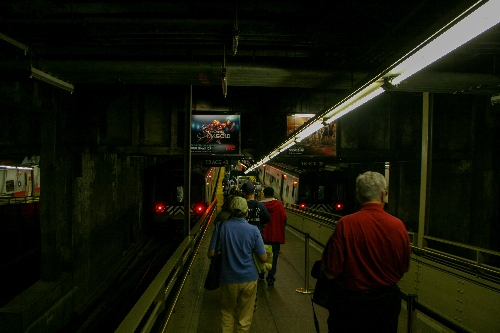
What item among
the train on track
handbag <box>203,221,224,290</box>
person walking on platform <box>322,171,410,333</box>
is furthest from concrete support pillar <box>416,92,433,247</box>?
the train on track

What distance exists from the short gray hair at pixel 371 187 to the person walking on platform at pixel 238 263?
5.23 feet

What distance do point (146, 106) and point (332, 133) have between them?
272 inches

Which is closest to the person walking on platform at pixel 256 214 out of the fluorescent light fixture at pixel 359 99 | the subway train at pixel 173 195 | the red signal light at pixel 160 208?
the fluorescent light fixture at pixel 359 99

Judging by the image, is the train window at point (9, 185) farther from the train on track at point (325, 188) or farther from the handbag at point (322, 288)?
the handbag at point (322, 288)

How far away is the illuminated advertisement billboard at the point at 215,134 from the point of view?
1463 centimetres

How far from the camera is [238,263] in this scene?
4.11 meters

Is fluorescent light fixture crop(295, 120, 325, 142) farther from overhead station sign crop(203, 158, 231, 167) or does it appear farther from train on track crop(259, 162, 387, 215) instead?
train on track crop(259, 162, 387, 215)

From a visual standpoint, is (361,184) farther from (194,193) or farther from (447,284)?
(194,193)

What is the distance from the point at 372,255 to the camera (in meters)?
2.66

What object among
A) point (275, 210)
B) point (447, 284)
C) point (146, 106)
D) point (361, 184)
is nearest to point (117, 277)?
point (146, 106)

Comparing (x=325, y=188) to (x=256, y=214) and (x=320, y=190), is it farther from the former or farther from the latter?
(x=256, y=214)

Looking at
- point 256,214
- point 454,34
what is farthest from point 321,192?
point 454,34

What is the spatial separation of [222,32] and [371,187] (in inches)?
173

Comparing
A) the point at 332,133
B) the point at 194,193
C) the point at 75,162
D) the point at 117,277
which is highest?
the point at 332,133
